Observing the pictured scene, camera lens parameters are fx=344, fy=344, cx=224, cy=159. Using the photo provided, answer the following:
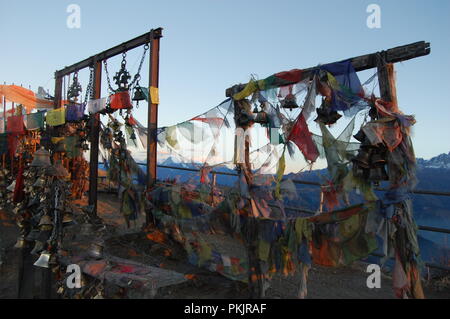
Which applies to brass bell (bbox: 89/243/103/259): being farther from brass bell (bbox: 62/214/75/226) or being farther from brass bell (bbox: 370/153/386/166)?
brass bell (bbox: 370/153/386/166)

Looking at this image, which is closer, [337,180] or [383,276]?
[337,180]

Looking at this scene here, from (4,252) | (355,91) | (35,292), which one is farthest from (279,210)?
(4,252)

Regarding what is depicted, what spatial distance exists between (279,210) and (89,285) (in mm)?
3076

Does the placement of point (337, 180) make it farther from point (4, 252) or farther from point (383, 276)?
point (4, 252)

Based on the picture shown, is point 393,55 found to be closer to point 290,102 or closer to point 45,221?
point 290,102

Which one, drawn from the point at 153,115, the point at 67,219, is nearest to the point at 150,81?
the point at 153,115

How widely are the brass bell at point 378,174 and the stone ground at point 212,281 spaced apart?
6.55 feet

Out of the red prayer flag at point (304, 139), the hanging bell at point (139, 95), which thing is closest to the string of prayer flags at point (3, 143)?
the hanging bell at point (139, 95)

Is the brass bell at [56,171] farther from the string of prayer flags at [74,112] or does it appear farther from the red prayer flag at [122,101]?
Answer: the string of prayer flags at [74,112]

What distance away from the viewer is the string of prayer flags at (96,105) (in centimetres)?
855

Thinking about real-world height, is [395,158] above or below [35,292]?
above

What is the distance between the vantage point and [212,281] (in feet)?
17.9

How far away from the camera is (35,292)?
555 centimetres

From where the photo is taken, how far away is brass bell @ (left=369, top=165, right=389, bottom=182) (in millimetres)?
3967
